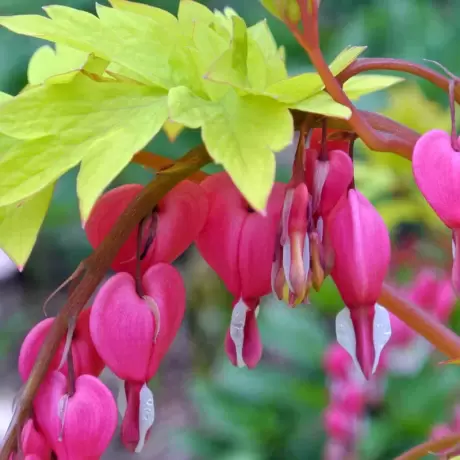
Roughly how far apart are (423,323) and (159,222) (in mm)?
273

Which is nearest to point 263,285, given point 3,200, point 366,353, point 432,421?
point 366,353

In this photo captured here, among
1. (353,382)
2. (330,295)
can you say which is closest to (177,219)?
(353,382)

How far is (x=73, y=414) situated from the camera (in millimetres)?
496

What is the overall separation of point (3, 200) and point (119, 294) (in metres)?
→ 0.10

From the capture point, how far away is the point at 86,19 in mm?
→ 487

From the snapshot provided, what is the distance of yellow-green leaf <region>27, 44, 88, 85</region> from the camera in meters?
0.58

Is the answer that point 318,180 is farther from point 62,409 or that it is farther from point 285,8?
point 62,409

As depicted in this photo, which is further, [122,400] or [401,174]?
[401,174]

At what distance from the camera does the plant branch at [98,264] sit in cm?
49

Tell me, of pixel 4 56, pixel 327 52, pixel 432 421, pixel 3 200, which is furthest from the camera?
pixel 327 52

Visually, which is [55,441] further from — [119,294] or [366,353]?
[366,353]

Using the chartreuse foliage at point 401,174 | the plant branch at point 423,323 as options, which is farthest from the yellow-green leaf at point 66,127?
the chartreuse foliage at point 401,174

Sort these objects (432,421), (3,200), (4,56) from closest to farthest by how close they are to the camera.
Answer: (3,200) < (432,421) < (4,56)

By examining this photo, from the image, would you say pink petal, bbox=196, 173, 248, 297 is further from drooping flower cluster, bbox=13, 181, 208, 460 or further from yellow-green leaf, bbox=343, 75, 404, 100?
yellow-green leaf, bbox=343, 75, 404, 100
